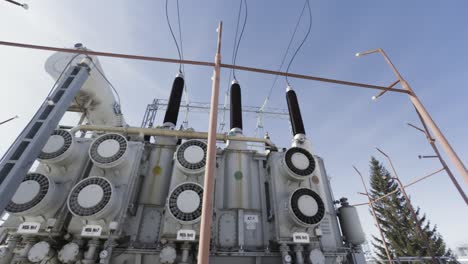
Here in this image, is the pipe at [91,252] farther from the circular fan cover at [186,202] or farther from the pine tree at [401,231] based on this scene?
the pine tree at [401,231]

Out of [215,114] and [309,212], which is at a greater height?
[215,114]

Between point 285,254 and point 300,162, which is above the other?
point 300,162

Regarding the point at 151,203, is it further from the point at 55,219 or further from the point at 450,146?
Answer: the point at 450,146

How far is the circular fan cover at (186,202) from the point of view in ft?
16.8

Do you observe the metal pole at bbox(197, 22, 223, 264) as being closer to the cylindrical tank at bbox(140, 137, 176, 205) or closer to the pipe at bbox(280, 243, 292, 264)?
the pipe at bbox(280, 243, 292, 264)

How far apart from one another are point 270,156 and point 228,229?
2826mm

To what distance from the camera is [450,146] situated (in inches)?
144

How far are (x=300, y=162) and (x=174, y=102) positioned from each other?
5.59 m

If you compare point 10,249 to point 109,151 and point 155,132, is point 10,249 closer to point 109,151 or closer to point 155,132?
point 109,151

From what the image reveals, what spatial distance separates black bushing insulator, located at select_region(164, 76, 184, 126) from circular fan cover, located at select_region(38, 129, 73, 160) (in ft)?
10.4

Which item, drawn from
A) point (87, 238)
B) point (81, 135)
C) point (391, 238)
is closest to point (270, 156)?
point (87, 238)

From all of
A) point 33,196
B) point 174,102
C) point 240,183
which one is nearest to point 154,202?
point 240,183

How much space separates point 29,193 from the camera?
5.15 meters

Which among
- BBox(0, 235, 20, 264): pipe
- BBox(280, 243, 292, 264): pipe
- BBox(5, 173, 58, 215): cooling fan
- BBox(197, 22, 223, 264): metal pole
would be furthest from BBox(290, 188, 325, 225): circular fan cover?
BBox(0, 235, 20, 264): pipe
